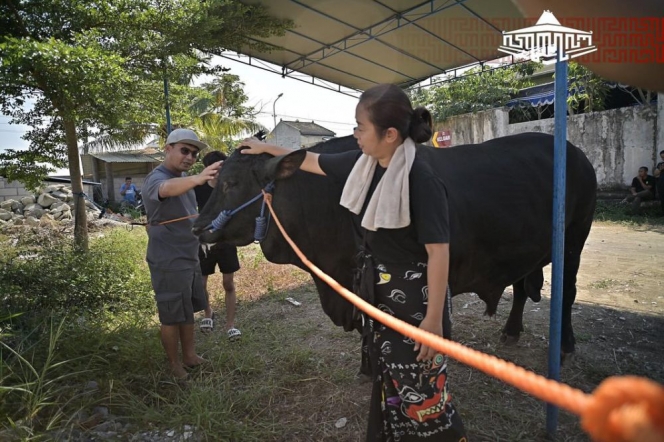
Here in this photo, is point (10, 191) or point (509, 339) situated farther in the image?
point (10, 191)

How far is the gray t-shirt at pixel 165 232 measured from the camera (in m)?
3.03

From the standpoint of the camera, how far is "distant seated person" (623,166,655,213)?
988 centimetres

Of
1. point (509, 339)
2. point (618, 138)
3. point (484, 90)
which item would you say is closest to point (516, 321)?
point (509, 339)

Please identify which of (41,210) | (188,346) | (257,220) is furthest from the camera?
(41,210)

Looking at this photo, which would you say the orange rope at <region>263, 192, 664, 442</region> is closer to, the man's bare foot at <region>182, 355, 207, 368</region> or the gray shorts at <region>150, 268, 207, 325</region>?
the gray shorts at <region>150, 268, 207, 325</region>

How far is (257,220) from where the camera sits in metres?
2.58

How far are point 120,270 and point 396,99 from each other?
185 inches

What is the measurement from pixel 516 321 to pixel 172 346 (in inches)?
109

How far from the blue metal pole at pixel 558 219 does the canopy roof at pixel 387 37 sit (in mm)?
5191

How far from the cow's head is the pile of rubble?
34.3ft

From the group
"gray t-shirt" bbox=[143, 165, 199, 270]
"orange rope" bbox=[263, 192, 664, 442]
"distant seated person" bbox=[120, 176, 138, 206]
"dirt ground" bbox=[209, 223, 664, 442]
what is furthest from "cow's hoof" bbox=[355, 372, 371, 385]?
"distant seated person" bbox=[120, 176, 138, 206]

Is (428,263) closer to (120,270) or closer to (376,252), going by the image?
(376,252)

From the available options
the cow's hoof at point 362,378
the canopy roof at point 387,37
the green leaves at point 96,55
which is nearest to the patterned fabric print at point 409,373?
the cow's hoof at point 362,378

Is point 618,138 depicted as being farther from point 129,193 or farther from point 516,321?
point 129,193
